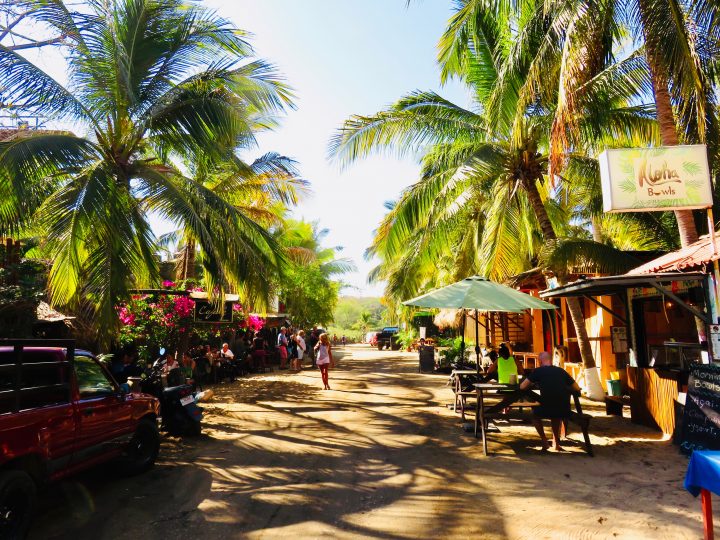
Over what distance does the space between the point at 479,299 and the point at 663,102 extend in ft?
15.2

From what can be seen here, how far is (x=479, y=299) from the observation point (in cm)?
801

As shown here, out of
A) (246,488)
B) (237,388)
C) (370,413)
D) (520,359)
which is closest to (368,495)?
(246,488)

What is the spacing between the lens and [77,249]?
7539mm

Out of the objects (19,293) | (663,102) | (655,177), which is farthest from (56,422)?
(663,102)

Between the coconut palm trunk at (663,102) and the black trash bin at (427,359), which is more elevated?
the coconut palm trunk at (663,102)

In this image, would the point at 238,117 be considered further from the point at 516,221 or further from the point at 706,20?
the point at 706,20

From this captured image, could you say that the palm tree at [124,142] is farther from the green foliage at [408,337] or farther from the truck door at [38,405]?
the green foliage at [408,337]

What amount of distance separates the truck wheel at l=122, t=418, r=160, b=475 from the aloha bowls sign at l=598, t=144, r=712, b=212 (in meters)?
6.50

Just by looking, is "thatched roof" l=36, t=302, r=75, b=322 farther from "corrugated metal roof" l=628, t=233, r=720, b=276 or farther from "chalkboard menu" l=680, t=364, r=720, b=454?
"chalkboard menu" l=680, t=364, r=720, b=454

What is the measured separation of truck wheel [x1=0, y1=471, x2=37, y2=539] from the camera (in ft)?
11.9

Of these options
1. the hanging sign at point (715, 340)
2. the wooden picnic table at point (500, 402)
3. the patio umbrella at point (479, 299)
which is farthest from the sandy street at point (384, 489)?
the patio umbrella at point (479, 299)

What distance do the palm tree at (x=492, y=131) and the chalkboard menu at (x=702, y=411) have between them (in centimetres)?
412

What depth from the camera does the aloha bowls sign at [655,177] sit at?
632cm

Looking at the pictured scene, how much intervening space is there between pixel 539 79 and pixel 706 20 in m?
2.53
